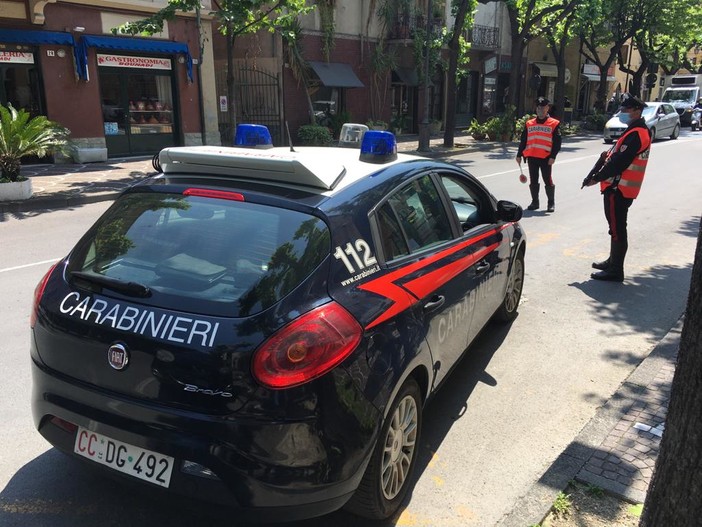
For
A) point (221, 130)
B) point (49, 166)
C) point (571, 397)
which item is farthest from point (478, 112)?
point (571, 397)

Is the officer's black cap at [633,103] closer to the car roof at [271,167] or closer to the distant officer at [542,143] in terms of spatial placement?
the distant officer at [542,143]

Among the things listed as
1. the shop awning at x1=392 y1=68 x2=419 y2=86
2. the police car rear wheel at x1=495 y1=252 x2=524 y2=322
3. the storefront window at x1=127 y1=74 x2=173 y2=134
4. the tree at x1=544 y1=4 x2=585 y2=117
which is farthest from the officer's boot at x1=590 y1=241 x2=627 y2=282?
the tree at x1=544 y1=4 x2=585 y2=117

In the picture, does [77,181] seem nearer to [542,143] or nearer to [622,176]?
[542,143]

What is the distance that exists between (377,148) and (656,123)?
2578 cm

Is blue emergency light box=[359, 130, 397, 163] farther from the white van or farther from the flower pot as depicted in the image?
the white van

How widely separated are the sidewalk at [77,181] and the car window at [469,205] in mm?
6479

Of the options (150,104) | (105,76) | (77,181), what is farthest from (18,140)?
(150,104)

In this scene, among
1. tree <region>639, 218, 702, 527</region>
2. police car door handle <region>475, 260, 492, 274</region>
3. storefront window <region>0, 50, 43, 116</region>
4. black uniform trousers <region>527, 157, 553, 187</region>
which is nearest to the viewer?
tree <region>639, 218, 702, 527</region>

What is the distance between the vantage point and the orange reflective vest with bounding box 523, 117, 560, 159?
9.87 metres

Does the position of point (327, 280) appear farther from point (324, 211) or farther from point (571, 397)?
point (571, 397)

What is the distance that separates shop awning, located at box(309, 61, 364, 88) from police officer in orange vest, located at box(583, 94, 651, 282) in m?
17.1

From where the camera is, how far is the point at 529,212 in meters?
10.2

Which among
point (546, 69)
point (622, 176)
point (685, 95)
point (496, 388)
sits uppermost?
point (546, 69)

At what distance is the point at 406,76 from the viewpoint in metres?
26.6
